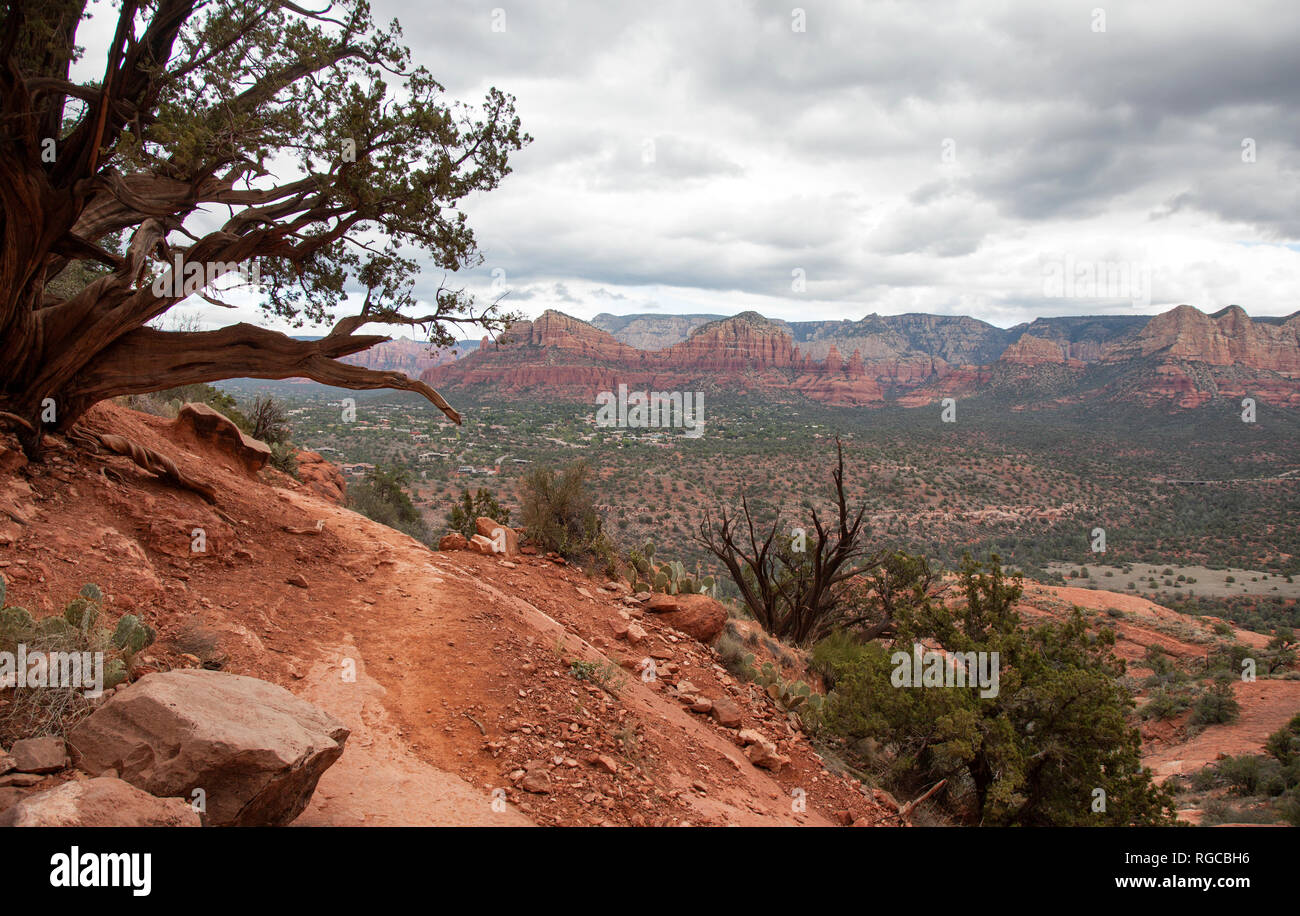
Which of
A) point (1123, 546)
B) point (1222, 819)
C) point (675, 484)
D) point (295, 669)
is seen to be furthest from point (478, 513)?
point (1123, 546)

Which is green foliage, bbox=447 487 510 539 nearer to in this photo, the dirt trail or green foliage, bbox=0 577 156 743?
the dirt trail

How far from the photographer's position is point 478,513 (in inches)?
463

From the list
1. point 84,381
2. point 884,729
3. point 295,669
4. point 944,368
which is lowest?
point 884,729

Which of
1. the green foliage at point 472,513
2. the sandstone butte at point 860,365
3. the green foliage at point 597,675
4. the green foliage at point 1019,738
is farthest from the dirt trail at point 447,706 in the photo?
the sandstone butte at point 860,365

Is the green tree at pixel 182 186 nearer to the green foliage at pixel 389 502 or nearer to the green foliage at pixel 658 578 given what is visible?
the green foliage at pixel 658 578

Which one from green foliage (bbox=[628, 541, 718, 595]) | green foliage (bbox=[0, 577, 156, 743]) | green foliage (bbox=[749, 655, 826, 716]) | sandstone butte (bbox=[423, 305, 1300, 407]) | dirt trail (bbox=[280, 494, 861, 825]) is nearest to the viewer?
green foliage (bbox=[0, 577, 156, 743])

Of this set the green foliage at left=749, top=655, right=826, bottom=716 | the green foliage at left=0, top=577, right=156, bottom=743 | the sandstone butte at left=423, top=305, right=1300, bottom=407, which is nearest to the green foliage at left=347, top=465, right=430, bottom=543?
the green foliage at left=749, top=655, right=826, bottom=716

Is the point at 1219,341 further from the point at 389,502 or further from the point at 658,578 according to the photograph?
the point at 658,578

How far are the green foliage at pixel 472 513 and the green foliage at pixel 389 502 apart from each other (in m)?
8.02

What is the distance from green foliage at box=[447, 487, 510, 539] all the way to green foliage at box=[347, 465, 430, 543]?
8.02m

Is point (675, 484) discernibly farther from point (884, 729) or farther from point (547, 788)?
point (547, 788)

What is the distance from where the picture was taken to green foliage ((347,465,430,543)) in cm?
1914
